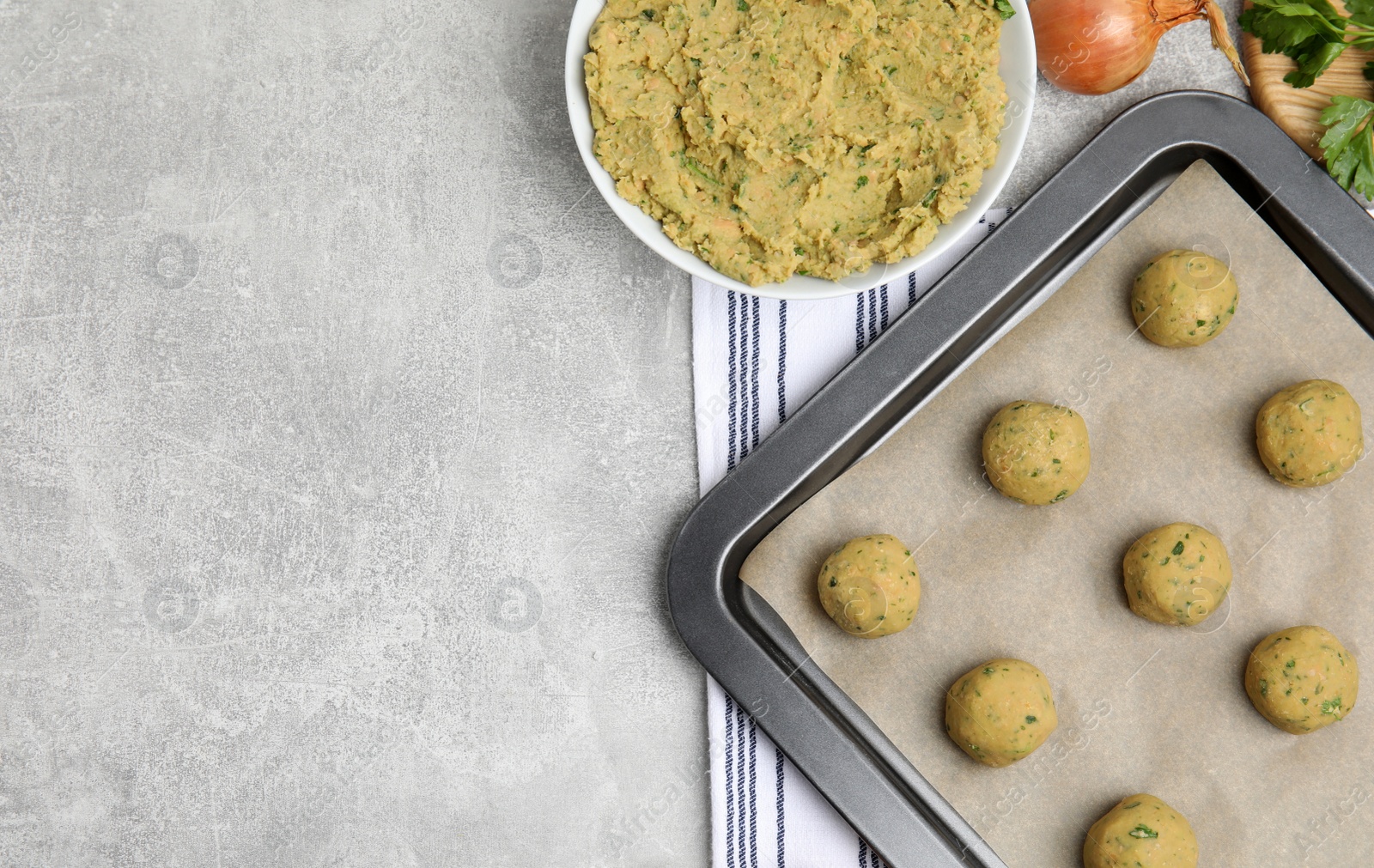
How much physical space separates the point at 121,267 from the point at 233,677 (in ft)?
2.79

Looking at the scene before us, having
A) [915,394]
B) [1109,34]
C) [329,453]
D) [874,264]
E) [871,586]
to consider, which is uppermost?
[1109,34]

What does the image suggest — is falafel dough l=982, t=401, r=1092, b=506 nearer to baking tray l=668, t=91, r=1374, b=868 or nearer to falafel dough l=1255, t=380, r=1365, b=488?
baking tray l=668, t=91, r=1374, b=868

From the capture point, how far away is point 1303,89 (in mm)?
1663

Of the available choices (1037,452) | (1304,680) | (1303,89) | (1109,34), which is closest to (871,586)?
(1037,452)

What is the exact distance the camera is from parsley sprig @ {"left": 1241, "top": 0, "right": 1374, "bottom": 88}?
5.13 ft

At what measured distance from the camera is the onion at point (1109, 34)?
161cm

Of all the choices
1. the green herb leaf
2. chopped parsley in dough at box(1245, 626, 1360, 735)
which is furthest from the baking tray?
chopped parsley in dough at box(1245, 626, 1360, 735)

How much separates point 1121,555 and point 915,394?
1.48ft

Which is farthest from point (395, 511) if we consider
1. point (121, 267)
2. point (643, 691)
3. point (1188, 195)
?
point (1188, 195)

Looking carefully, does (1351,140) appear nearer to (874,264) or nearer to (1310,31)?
(1310,31)

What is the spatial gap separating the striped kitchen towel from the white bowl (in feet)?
0.72

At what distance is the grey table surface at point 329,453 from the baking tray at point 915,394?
17 centimetres

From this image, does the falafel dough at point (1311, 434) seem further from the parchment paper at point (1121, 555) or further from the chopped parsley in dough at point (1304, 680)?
the chopped parsley in dough at point (1304, 680)

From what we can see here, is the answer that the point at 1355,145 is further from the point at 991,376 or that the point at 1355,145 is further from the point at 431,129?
the point at 431,129
